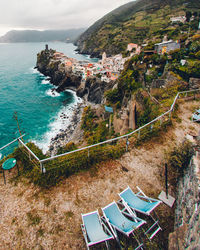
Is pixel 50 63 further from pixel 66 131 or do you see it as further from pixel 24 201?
pixel 24 201

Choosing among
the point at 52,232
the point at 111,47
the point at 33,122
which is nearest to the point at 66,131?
the point at 33,122

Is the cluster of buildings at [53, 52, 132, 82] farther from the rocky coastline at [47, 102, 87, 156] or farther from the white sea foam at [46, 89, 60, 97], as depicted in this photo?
the rocky coastline at [47, 102, 87, 156]

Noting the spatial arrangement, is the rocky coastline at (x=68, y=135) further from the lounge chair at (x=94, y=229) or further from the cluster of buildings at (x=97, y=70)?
the lounge chair at (x=94, y=229)

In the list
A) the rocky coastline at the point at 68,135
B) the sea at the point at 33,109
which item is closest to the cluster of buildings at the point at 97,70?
the sea at the point at 33,109

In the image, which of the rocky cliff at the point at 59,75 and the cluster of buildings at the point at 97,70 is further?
the rocky cliff at the point at 59,75

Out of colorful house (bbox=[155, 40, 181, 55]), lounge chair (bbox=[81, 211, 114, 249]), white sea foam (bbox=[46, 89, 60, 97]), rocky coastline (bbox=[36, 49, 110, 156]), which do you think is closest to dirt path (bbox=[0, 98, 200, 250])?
lounge chair (bbox=[81, 211, 114, 249])

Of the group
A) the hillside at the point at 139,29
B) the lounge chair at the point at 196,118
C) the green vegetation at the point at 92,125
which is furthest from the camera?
the hillside at the point at 139,29
